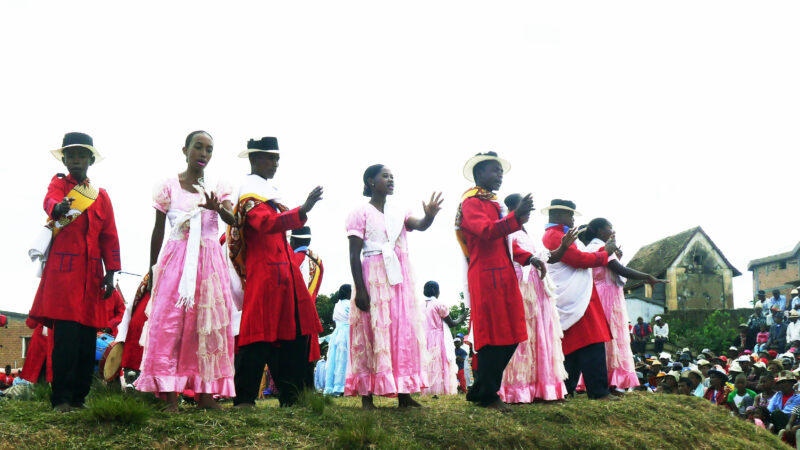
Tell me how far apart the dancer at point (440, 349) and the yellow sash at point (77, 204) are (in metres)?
6.43

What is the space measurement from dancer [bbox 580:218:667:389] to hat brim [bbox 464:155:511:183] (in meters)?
1.85

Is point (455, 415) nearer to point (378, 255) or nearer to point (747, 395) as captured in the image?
point (378, 255)

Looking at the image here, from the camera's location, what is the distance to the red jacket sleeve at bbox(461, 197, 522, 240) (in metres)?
6.63

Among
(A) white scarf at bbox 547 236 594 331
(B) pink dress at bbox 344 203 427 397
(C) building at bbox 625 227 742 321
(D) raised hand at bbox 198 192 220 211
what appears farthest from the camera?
(C) building at bbox 625 227 742 321

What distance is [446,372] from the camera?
11.7 m

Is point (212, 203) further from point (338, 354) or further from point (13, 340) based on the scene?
point (13, 340)

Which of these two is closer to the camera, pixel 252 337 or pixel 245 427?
pixel 245 427

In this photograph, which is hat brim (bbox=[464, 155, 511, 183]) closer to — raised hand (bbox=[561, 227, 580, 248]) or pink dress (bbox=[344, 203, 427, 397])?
raised hand (bbox=[561, 227, 580, 248])

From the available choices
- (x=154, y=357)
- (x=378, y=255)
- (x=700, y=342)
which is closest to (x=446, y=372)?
(x=378, y=255)

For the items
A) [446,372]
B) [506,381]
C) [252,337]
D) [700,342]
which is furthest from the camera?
[700,342]

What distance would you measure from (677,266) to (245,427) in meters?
40.6

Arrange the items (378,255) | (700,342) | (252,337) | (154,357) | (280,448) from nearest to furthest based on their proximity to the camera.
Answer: (280,448) < (154,357) < (252,337) < (378,255) < (700,342)

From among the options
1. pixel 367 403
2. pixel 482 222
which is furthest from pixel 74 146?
pixel 482 222

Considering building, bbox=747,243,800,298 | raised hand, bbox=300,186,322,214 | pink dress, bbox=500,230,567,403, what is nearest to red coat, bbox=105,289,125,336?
raised hand, bbox=300,186,322,214
